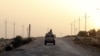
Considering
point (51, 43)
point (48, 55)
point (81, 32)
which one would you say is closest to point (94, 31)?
point (81, 32)

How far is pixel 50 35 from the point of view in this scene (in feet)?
204

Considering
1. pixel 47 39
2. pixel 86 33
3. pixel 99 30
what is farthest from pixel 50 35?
pixel 99 30

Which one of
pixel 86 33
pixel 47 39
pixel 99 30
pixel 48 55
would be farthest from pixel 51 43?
pixel 99 30

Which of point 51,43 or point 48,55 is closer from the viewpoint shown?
point 48,55

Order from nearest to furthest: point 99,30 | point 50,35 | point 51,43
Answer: point 50,35 < point 51,43 < point 99,30

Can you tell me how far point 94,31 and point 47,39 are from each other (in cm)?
10193

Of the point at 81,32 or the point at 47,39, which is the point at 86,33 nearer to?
the point at 81,32

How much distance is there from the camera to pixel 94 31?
163 m

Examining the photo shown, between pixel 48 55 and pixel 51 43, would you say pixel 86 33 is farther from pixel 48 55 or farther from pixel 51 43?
pixel 48 55

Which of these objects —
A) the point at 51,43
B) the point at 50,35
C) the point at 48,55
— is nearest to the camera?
the point at 48,55

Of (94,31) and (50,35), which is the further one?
(94,31)

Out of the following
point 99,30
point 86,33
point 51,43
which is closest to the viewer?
point 51,43

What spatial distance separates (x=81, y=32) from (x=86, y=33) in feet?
20.1

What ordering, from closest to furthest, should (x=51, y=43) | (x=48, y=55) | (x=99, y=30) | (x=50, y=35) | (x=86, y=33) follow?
(x=48, y=55)
(x=50, y=35)
(x=51, y=43)
(x=86, y=33)
(x=99, y=30)
